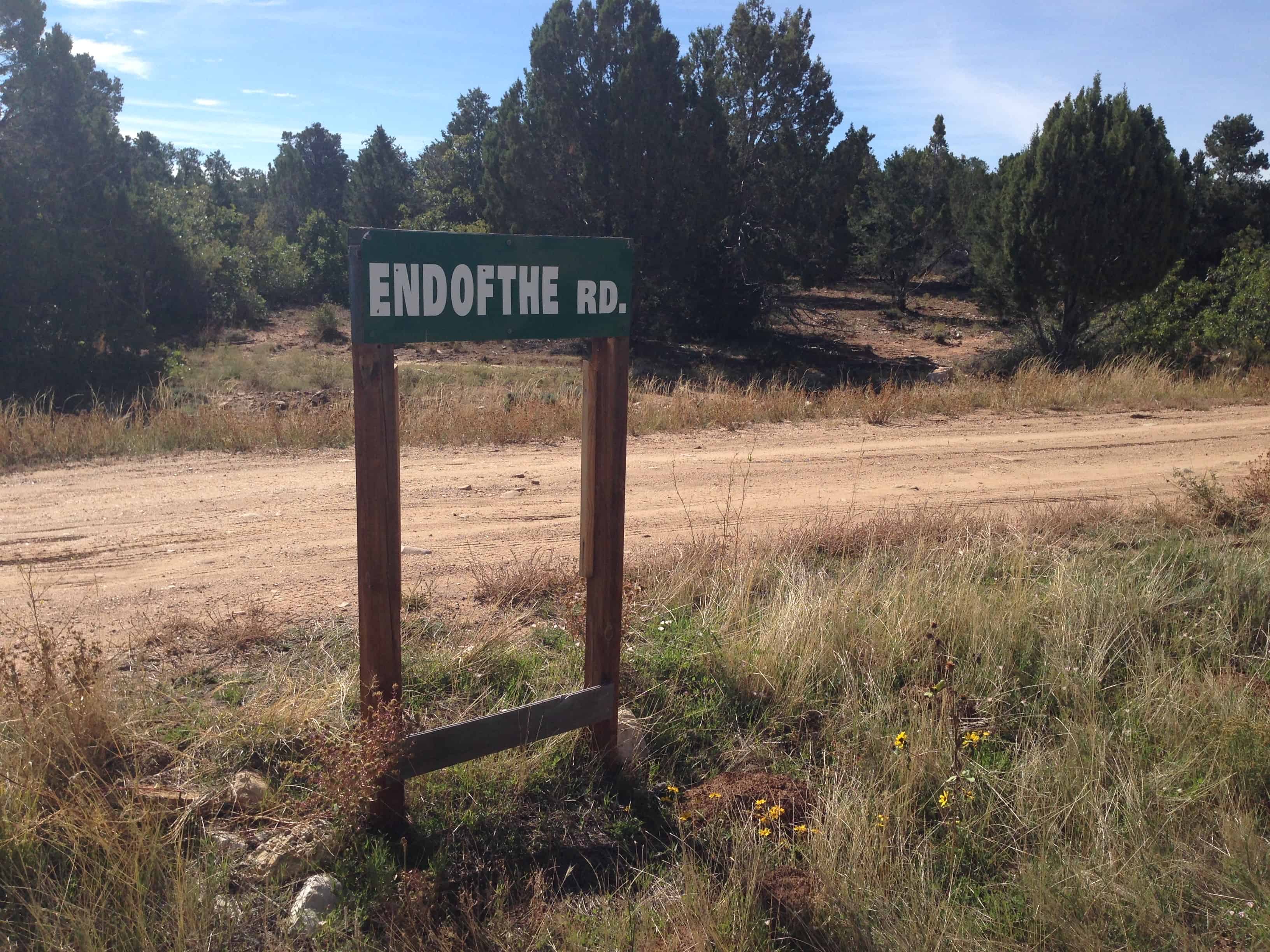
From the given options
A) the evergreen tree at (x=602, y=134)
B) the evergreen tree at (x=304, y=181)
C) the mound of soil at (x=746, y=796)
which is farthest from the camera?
the evergreen tree at (x=304, y=181)

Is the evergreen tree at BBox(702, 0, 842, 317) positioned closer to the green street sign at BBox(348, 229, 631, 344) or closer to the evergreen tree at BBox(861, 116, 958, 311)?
the evergreen tree at BBox(861, 116, 958, 311)

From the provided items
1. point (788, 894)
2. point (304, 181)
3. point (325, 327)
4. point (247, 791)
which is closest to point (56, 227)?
point (325, 327)

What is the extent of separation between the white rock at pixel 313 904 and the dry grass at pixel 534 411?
23.3 ft

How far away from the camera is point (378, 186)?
1747 inches

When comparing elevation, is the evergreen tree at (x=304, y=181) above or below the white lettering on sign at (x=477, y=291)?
above

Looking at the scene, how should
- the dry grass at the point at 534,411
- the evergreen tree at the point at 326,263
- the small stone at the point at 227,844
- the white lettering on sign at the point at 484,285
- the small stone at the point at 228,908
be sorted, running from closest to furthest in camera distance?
the small stone at the point at 228,908, the small stone at the point at 227,844, the white lettering on sign at the point at 484,285, the dry grass at the point at 534,411, the evergreen tree at the point at 326,263

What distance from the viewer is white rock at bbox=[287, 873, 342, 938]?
2957 millimetres

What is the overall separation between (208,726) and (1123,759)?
365 cm

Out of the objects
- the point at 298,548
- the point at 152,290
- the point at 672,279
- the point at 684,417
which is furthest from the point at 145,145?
the point at 298,548

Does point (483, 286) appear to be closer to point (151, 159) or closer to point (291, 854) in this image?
point (291, 854)


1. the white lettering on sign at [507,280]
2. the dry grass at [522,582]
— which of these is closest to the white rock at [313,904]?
the white lettering on sign at [507,280]

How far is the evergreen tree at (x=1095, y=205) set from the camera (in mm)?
21594

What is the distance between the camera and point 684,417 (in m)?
11.4

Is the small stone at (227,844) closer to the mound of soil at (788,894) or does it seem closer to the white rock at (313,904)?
the white rock at (313,904)
